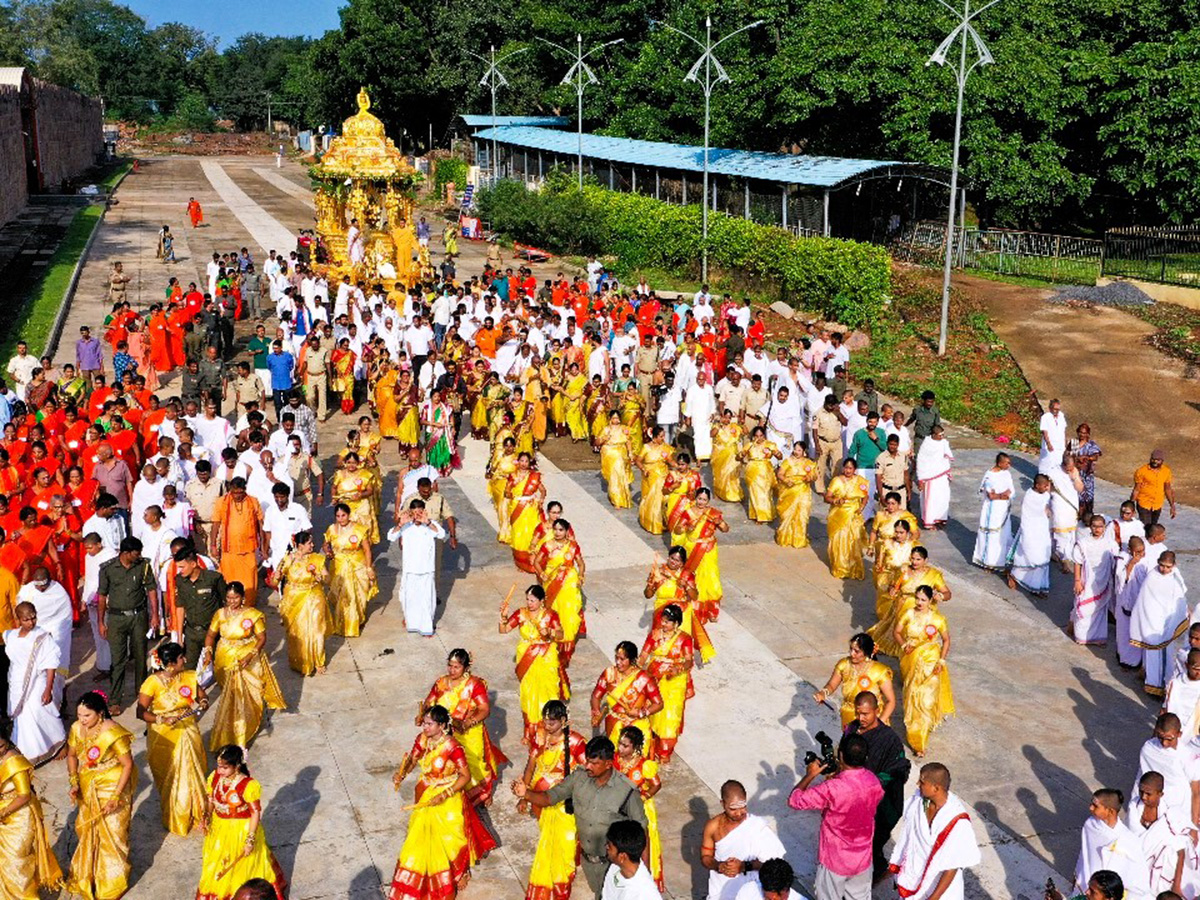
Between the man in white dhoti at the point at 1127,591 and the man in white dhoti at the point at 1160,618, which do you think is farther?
the man in white dhoti at the point at 1127,591

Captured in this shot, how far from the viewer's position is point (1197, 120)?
102ft

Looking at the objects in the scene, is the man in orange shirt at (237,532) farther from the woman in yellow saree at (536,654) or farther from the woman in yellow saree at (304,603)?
the woman in yellow saree at (536,654)

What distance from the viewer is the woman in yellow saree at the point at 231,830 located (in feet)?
25.0

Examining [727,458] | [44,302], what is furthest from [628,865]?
[44,302]

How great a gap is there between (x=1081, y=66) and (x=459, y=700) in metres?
30.7

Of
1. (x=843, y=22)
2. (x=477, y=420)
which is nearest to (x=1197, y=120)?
(x=843, y=22)

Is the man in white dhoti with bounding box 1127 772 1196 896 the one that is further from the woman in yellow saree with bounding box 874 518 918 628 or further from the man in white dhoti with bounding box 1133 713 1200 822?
the woman in yellow saree with bounding box 874 518 918 628

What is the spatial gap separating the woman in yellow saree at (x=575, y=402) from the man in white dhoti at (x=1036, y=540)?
24.2 ft

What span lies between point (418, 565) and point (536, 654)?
287 centimetres

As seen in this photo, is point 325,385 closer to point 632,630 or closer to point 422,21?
point 632,630

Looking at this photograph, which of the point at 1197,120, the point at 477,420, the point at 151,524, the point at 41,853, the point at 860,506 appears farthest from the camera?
the point at 1197,120

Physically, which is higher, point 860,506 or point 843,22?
point 843,22

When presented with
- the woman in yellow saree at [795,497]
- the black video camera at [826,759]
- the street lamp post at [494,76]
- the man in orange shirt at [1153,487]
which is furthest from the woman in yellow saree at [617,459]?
the street lamp post at [494,76]

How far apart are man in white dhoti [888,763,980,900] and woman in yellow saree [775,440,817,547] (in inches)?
305
